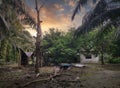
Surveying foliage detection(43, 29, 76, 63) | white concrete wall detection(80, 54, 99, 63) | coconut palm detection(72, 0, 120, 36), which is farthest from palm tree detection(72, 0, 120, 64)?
white concrete wall detection(80, 54, 99, 63)

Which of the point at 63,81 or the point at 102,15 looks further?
the point at 63,81

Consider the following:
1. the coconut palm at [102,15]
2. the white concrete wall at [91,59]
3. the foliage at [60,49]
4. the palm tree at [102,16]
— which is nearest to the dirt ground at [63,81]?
the palm tree at [102,16]

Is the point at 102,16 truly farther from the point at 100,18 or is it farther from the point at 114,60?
the point at 114,60

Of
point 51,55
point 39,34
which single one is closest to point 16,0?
point 39,34

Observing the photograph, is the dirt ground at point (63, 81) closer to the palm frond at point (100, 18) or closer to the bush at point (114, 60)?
the palm frond at point (100, 18)

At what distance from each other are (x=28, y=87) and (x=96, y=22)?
5507 millimetres

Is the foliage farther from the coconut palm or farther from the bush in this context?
the coconut palm

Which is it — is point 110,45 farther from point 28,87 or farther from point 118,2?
point 28,87

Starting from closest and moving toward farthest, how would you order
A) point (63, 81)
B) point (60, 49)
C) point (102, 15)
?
point (102, 15) → point (63, 81) → point (60, 49)

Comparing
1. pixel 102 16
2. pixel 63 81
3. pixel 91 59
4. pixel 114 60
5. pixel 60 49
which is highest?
pixel 102 16

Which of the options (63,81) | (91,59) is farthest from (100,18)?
(91,59)

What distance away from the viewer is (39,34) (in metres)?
14.8

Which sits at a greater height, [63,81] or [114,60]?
[114,60]

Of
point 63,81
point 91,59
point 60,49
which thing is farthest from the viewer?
point 91,59
